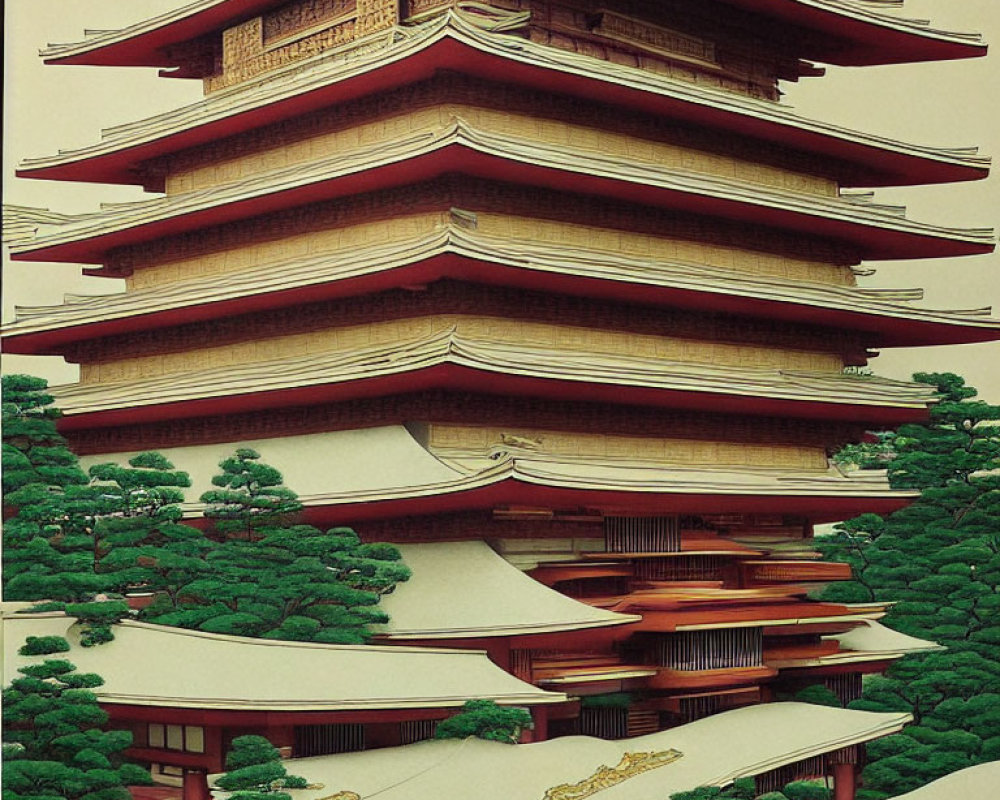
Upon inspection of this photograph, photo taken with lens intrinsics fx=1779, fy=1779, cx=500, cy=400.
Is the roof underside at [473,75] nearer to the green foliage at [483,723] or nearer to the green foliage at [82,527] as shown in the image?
the green foliage at [82,527]

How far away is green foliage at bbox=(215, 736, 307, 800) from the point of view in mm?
13266

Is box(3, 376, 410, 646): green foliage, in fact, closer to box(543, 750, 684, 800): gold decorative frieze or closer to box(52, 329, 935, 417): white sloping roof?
box(52, 329, 935, 417): white sloping roof

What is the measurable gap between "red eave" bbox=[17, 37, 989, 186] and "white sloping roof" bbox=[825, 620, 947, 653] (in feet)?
16.7

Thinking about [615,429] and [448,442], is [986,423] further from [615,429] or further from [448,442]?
[448,442]

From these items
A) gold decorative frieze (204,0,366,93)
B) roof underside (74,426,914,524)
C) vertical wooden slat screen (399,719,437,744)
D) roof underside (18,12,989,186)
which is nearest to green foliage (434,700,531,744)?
vertical wooden slat screen (399,719,437,744)

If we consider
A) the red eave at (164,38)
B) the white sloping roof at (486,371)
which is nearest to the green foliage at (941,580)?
the white sloping roof at (486,371)

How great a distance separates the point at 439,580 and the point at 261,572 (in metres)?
1.52

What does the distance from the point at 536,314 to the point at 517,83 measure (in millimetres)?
2144


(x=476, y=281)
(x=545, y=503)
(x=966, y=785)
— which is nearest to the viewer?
(x=545, y=503)

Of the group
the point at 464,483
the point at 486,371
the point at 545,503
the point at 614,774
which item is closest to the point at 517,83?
the point at 486,371

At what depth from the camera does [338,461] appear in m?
15.7

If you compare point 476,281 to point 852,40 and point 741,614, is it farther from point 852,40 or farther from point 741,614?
point 852,40

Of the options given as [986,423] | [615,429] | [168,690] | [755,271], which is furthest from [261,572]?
[986,423]

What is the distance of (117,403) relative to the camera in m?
17.0
